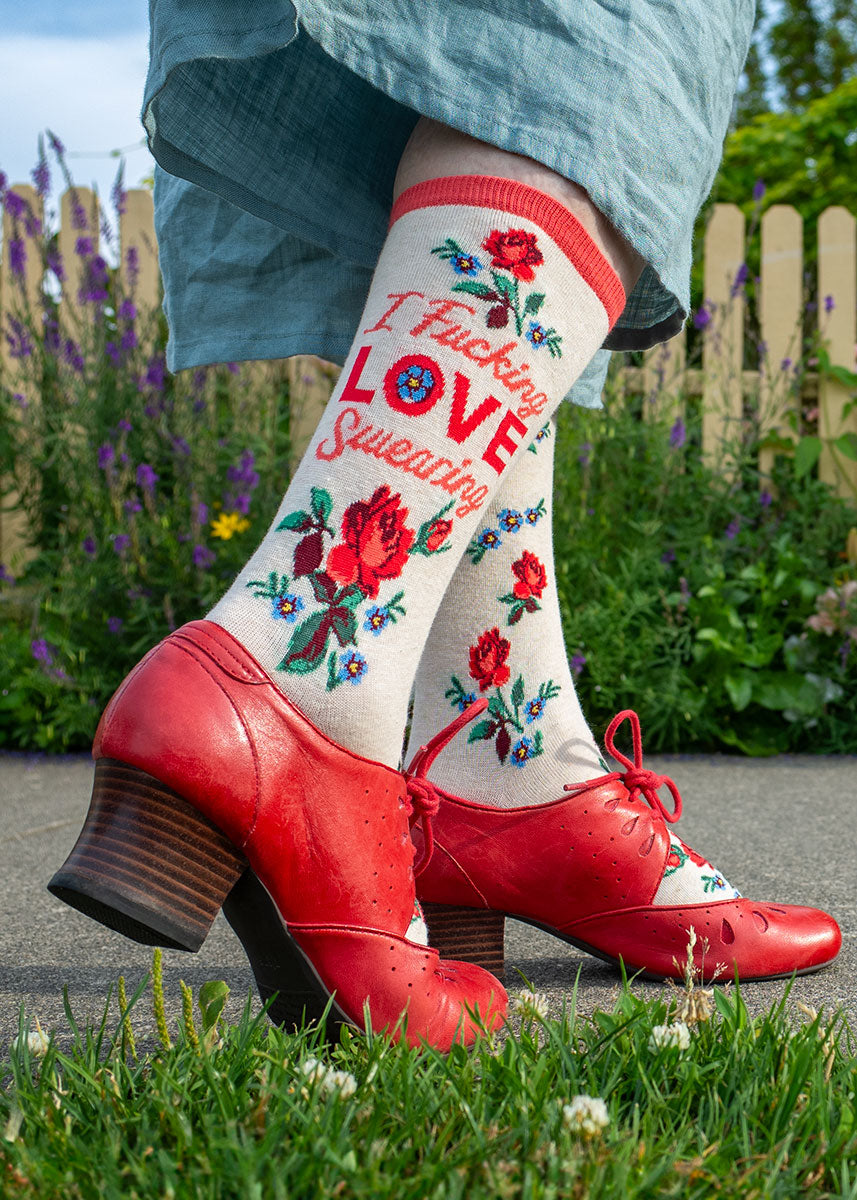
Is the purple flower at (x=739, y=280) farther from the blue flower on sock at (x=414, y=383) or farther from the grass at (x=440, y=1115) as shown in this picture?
the grass at (x=440, y=1115)

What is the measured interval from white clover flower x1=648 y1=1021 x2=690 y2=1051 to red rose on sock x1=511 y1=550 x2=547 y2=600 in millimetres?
508

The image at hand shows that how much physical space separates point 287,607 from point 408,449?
16cm

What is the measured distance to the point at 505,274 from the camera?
0.90 metres

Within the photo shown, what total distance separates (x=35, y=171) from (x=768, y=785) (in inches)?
113

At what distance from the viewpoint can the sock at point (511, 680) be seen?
119 cm

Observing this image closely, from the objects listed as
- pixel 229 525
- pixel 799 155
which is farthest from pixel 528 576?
pixel 799 155

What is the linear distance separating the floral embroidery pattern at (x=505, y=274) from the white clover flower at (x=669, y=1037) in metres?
0.57

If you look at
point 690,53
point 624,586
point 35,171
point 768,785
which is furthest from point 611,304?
point 35,171

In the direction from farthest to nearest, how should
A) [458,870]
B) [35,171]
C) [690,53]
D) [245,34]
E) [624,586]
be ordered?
[35,171], [624,586], [458,870], [690,53], [245,34]

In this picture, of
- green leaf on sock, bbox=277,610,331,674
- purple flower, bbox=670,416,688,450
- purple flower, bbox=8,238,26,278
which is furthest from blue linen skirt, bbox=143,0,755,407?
purple flower, bbox=8,238,26,278

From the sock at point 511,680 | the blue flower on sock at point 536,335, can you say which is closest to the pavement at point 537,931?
the sock at point 511,680

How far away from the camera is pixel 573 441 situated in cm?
319

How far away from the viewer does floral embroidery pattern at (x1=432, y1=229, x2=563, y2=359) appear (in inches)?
35.3

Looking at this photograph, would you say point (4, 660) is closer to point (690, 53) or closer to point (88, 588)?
point (88, 588)
